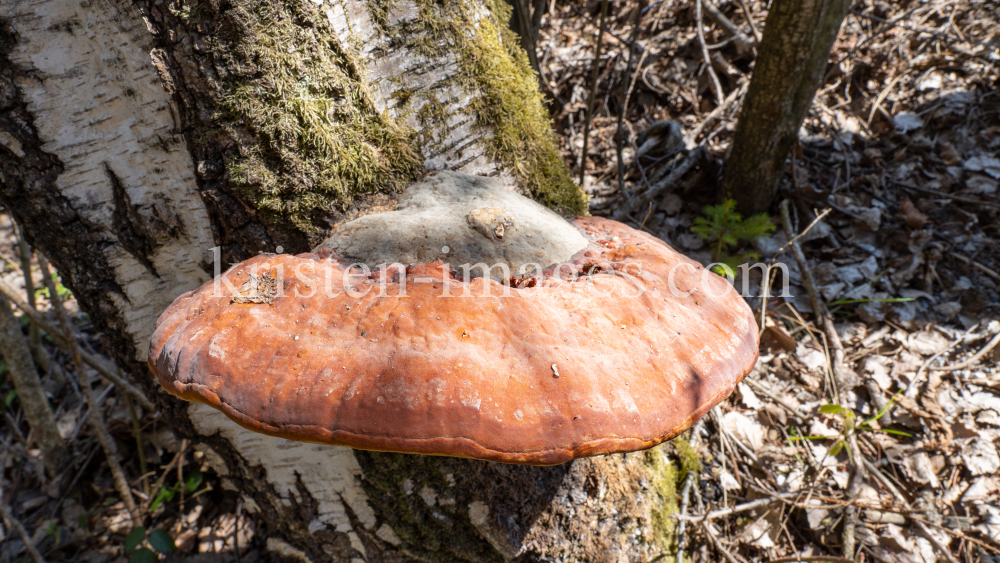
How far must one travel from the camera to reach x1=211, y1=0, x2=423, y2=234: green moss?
1755mm

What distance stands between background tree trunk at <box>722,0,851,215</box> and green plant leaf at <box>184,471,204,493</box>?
5511 mm

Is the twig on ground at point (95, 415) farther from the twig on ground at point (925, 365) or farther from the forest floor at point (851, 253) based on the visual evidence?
the twig on ground at point (925, 365)

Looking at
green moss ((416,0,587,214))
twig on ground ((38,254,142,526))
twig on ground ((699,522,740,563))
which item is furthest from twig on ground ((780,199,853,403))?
twig on ground ((38,254,142,526))

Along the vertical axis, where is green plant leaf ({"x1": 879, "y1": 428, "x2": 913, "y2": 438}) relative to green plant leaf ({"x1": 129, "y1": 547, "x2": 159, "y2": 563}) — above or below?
above

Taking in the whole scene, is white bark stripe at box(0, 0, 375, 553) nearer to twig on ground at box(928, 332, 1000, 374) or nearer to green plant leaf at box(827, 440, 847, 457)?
green plant leaf at box(827, 440, 847, 457)

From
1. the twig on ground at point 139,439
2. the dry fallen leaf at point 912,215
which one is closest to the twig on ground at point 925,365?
the dry fallen leaf at point 912,215

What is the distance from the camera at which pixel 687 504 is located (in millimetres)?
2775

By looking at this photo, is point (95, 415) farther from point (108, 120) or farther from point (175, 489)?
point (108, 120)

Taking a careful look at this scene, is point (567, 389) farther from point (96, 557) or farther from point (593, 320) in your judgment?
point (96, 557)

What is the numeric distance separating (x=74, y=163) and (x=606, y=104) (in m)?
6.11

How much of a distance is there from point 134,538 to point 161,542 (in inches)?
8.8

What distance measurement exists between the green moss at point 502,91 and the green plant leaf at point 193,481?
11.4 feet

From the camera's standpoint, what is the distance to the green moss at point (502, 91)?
216cm

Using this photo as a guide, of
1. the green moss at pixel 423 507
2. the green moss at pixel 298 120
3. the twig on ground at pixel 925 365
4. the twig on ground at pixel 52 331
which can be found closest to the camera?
the green moss at pixel 298 120
